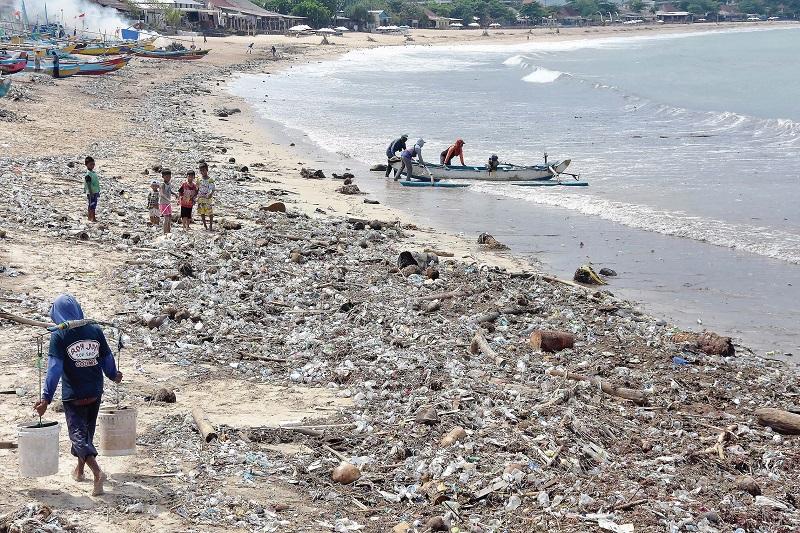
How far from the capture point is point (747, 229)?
23.3 m

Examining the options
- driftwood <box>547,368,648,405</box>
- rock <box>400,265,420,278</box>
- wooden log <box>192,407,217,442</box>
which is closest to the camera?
wooden log <box>192,407,217,442</box>

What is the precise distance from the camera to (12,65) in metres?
46.8

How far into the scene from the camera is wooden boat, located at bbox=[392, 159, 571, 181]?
29438mm

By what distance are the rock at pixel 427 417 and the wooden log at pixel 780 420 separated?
3360 millimetres

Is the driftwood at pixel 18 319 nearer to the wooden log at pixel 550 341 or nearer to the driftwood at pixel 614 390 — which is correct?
the wooden log at pixel 550 341

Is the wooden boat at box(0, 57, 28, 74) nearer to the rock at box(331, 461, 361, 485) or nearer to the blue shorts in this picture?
the blue shorts

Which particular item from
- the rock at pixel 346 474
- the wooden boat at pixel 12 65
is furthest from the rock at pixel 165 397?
the wooden boat at pixel 12 65

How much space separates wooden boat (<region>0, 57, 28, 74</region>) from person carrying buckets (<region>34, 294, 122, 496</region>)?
42006mm

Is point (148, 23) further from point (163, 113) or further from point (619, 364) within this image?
point (619, 364)

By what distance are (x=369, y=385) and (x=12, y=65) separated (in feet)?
135

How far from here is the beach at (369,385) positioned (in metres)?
8.16

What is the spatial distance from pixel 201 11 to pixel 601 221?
308 feet

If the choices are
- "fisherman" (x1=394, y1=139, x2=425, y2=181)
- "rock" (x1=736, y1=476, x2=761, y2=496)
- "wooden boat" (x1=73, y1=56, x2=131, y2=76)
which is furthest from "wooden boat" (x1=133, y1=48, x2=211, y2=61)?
"rock" (x1=736, y1=476, x2=761, y2=496)

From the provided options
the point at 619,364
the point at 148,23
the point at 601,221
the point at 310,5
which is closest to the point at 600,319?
the point at 619,364
